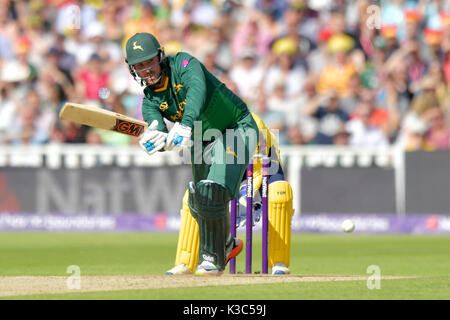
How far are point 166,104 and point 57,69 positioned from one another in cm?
904

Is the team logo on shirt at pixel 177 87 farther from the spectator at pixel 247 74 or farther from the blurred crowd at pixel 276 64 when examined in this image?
the spectator at pixel 247 74

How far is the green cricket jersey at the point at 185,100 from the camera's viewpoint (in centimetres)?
725

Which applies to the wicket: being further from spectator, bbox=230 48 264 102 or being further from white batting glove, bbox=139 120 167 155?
spectator, bbox=230 48 264 102

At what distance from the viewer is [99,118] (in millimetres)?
7172

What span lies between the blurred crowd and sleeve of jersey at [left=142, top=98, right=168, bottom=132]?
6.50m

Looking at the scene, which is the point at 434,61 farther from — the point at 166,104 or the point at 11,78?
the point at 166,104

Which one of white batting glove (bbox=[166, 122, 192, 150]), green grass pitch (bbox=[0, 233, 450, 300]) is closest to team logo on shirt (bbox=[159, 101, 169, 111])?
white batting glove (bbox=[166, 122, 192, 150])

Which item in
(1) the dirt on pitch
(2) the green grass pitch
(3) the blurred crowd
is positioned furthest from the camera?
(3) the blurred crowd

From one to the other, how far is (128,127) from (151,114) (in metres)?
0.19

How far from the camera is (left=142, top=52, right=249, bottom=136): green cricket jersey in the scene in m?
7.25

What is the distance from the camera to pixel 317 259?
34.3 ft

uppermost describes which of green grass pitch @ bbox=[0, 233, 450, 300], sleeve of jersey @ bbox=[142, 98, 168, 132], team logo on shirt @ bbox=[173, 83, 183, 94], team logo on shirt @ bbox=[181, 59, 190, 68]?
team logo on shirt @ bbox=[181, 59, 190, 68]

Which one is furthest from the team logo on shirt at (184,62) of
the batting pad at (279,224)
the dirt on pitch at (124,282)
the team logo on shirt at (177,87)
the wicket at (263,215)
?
the dirt on pitch at (124,282)
